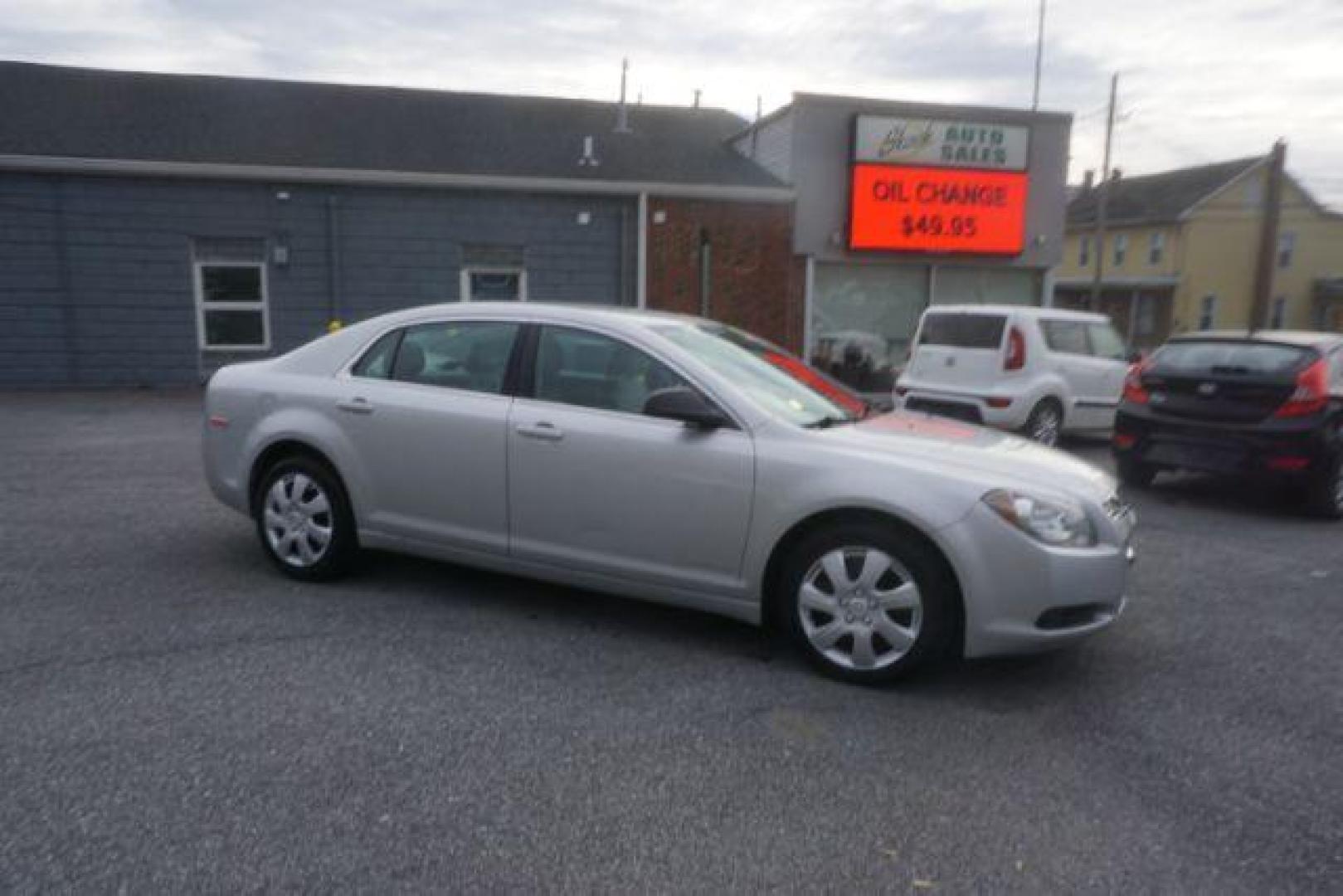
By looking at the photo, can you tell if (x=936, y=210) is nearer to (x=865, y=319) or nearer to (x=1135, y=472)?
(x=865, y=319)

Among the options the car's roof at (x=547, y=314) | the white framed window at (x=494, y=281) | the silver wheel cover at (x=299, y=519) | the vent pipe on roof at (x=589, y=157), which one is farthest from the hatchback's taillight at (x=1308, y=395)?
the vent pipe on roof at (x=589, y=157)

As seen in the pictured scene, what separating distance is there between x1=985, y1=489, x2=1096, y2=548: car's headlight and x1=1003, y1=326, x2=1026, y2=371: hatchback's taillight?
6.83 metres

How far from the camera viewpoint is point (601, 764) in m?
3.18

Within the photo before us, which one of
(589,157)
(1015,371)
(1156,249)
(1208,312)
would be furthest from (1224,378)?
(1156,249)

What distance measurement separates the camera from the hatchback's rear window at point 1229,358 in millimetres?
7207

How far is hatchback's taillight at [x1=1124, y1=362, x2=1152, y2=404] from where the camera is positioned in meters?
7.94

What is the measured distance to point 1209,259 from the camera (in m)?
37.8

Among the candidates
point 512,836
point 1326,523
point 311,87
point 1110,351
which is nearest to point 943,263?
point 1110,351

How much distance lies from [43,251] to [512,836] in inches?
594

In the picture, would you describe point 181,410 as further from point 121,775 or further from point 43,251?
point 121,775

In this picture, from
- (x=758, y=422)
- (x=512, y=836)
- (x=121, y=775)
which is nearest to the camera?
(x=512, y=836)

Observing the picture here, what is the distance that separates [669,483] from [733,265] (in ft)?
43.2

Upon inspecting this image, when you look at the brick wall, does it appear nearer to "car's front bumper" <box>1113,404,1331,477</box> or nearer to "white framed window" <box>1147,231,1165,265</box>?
"car's front bumper" <box>1113,404,1331,477</box>

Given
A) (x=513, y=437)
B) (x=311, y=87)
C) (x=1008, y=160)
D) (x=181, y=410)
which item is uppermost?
(x=311, y=87)
